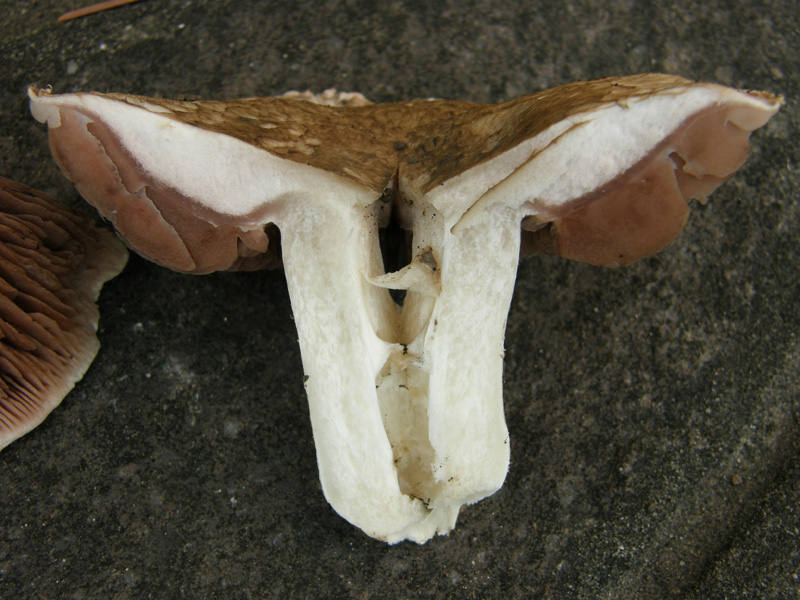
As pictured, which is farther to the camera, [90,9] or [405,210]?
[90,9]

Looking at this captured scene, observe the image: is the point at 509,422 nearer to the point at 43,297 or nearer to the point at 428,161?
the point at 428,161

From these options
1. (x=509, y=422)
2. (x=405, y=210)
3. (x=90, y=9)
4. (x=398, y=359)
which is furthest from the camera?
(x=90, y=9)

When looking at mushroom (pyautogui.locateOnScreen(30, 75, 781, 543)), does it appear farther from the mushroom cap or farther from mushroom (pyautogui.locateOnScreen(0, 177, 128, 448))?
mushroom (pyautogui.locateOnScreen(0, 177, 128, 448))

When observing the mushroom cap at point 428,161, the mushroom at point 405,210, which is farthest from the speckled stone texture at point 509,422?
the mushroom cap at point 428,161

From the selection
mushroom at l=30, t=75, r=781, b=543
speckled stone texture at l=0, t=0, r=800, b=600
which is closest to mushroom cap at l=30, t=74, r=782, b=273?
mushroom at l=30, t=75, r=781, b=543

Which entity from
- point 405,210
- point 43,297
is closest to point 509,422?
point 405,210

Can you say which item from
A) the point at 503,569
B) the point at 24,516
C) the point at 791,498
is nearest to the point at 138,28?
the point at 24,516
